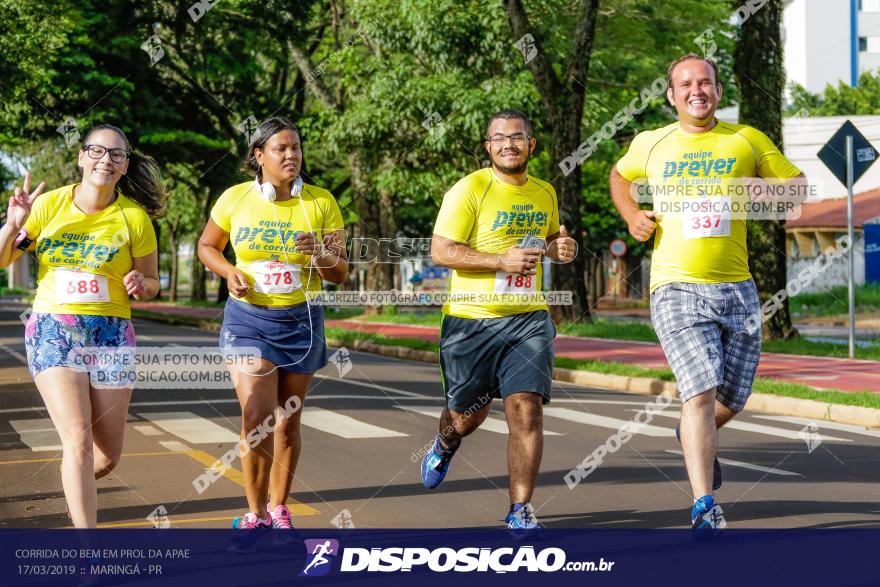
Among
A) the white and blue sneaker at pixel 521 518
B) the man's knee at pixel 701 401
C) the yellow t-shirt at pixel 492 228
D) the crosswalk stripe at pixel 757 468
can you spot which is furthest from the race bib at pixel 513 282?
the crosswalk stripe at pixel 757 468

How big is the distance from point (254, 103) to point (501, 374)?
87.9 ft

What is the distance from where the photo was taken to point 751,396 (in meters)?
12.6

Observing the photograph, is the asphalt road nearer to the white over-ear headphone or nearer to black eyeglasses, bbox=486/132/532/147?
the white over-ear headphone

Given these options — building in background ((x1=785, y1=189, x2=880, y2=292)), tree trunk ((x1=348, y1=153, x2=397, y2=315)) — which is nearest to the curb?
tree trunk ((x1=348, y1=153, x2=397, y2=315))

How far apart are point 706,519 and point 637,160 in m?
1.76

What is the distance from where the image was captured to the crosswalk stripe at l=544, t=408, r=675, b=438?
10.2 metres

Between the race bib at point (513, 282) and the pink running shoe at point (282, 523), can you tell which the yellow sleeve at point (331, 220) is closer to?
the race bib at point (513, 282)

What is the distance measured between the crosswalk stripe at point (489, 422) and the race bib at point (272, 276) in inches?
192

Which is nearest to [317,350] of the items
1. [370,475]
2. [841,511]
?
[370,475]

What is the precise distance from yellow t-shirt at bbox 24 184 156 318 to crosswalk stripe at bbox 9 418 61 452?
4.39 meters

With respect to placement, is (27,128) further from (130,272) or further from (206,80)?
(130,272)

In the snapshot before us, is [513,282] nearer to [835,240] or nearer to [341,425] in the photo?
[341,425]

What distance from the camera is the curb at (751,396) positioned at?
11312 mm

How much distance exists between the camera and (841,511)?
641 centimetres
